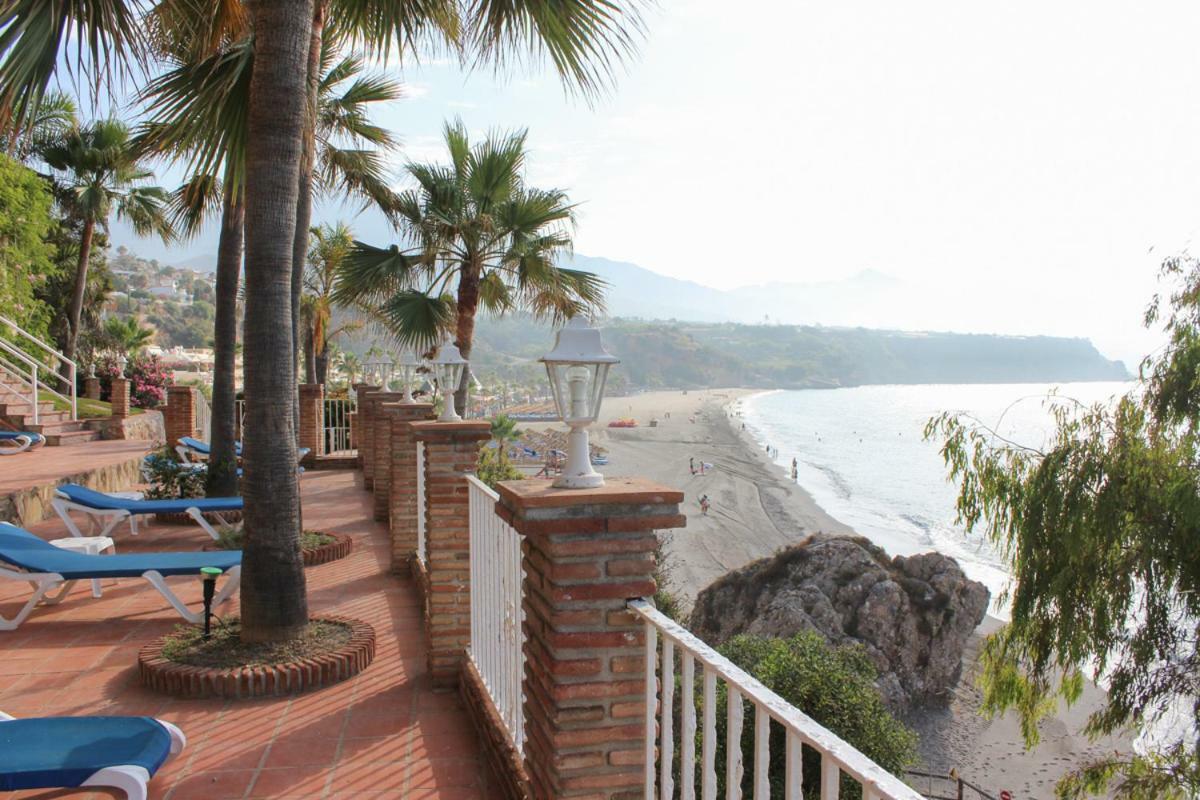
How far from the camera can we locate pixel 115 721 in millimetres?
3297

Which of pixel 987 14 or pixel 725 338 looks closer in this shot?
pixel 987 14

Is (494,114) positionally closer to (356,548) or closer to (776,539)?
(356,548)

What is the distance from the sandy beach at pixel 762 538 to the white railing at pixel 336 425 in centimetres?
834

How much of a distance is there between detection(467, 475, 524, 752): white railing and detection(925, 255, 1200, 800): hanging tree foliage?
7.29 m

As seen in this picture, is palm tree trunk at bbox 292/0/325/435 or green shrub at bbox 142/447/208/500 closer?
palm tree trunk at bbox 292/0/325/435

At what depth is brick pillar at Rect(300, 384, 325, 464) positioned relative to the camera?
16.5 metres

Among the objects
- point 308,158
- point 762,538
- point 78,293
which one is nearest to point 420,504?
point 308,158

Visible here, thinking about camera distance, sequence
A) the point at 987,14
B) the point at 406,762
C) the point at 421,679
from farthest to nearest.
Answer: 1. the point at 987,14
2. the point at 421,679
3. the point at 406,762

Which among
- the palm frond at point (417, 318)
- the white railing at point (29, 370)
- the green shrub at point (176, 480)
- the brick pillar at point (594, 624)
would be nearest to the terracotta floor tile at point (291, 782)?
the brick pillar at point (594, 624)

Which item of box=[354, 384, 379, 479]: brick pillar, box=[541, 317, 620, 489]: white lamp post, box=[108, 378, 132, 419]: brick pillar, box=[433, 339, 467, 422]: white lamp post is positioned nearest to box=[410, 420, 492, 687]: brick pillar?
box=[433, 339, 467, 422]: white lamp post

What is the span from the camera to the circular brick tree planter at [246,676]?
173 inches

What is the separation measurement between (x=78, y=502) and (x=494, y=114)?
7.81 m

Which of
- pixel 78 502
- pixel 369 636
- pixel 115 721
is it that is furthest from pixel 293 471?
pixel 78 502

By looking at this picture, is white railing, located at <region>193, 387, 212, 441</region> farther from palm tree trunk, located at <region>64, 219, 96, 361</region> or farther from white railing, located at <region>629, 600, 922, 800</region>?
white railing, located at <region>629, 600, 922, 800</region>
